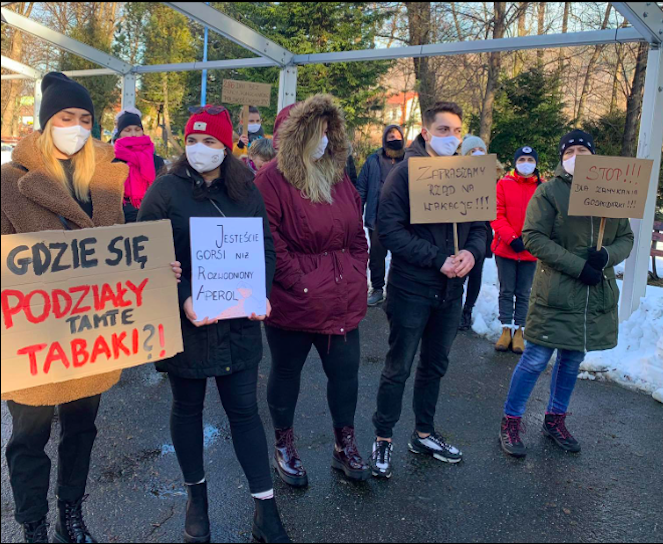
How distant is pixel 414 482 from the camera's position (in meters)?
3.20

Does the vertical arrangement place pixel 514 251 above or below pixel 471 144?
below

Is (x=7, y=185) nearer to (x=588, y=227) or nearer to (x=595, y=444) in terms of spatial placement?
(x=588, y=227)

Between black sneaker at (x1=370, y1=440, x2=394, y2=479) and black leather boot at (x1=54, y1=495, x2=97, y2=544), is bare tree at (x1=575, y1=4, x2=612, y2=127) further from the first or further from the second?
black leather boot at (x1=54, y1=495, x2=97, y2=544)

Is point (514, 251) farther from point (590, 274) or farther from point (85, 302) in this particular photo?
point (85, 302)

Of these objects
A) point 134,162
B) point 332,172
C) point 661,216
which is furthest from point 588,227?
point 661,216

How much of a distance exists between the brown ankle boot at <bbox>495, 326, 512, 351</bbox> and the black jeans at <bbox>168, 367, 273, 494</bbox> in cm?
354

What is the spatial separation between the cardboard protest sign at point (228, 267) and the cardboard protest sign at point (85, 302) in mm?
121

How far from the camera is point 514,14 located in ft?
46.7

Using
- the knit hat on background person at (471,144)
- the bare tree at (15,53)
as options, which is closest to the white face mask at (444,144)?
the knit hat on background person at (471,144)

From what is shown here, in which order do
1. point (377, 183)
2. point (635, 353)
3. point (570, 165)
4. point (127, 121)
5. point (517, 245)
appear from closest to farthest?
point (570, 165) < point (635, 353) < point (127, 121) < point (517, 245) < point (377, 183)

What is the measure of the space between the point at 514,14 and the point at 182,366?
14545 mm

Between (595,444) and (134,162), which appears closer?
(595,444)

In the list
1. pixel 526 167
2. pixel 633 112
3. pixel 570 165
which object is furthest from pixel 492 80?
pixel 570 165

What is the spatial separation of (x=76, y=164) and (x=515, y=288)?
4499mm
